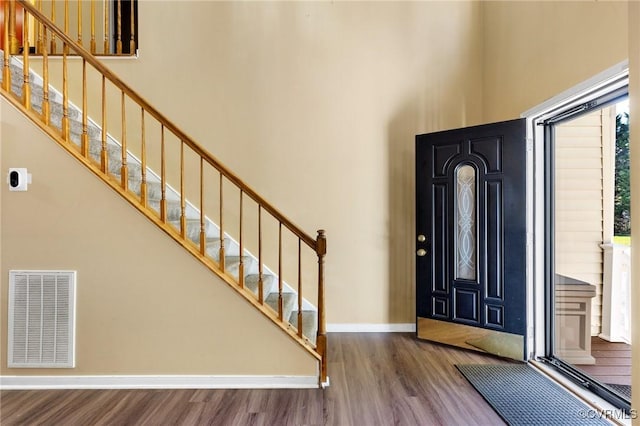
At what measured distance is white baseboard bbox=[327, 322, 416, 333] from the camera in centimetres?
363

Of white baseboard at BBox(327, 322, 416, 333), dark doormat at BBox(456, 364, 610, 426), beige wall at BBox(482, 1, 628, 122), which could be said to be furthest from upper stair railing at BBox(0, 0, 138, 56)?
dark doormat at BBox(456, 364, 610, 426)

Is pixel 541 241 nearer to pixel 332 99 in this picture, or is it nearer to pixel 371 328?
pixel 371 328

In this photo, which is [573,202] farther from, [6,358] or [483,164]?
[6,358]

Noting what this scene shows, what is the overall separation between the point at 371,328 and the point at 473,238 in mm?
1378

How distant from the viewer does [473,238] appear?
3178mm

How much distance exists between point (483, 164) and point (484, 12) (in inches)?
69.8

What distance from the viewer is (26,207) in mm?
2463

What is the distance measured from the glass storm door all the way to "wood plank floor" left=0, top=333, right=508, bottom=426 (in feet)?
1.94

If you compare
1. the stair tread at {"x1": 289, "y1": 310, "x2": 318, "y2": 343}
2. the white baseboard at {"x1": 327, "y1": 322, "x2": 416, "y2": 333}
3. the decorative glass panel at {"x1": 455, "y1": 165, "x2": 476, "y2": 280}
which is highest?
the decorative glass panel at {"x1": 455, "y1": 165, "x2": 476, "y2": 280}

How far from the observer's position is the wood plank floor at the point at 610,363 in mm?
2516

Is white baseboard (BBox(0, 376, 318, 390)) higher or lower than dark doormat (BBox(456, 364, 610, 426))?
higher
